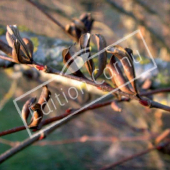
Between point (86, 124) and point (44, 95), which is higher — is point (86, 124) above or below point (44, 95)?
below

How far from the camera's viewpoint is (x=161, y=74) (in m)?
0.76

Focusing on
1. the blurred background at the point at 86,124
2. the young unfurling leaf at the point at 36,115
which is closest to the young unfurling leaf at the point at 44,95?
the young unfurling leaf at the point at 36,115

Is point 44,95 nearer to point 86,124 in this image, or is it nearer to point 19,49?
point 19,49

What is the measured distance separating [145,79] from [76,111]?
38 cm

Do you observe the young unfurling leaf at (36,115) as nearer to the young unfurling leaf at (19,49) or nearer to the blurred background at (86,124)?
the young unfurling leaf at (19,49)

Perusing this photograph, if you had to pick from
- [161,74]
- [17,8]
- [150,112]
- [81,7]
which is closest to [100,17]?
[81,7]

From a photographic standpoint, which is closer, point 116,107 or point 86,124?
point 116,107

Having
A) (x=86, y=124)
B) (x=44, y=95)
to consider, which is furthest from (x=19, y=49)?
(x=86, y=124)

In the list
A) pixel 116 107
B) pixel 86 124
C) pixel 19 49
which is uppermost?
pixel 19 49

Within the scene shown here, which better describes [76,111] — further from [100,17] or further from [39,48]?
[100,17]

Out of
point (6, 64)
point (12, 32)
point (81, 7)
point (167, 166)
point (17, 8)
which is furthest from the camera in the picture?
point (81, 7)

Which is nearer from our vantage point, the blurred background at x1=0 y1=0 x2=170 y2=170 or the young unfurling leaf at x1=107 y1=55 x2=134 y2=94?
the young unfurling leaf at x1=107 y1=55 x2=134 y2=94

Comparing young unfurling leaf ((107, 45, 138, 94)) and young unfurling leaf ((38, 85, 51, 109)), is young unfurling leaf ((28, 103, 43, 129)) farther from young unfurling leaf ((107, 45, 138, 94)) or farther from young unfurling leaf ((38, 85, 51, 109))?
young unfurling leaf ((107, 45, 138, 94))

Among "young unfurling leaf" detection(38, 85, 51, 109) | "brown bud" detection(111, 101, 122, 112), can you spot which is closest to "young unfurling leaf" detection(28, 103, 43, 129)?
"young unfurling leaf" detection(38, 85, 51, 109)
